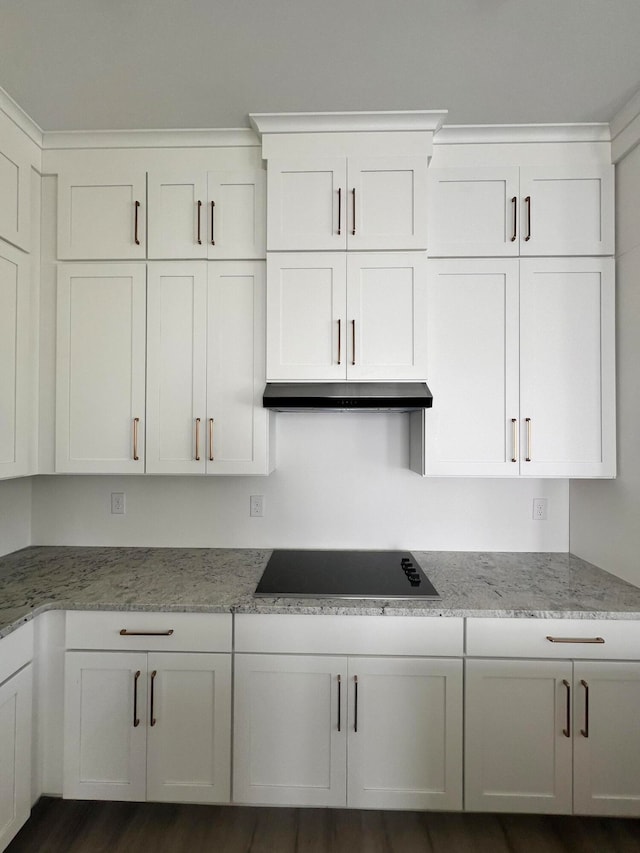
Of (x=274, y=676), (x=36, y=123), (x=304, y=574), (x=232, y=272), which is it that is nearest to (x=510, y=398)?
(x=304, y=574)

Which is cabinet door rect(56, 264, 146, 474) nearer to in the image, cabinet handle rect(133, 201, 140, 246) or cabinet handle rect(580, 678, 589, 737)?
cabinet handle rect(133, 201, 140, 246)

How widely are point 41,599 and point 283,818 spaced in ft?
3.98

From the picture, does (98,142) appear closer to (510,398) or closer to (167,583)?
(167,583)

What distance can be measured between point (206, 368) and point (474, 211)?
136 centimetres

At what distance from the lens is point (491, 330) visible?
193 centimetres

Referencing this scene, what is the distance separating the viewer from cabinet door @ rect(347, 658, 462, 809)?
5.27 ft

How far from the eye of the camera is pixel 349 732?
5.29 ft

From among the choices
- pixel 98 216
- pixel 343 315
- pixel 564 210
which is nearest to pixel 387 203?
pixel 343 315

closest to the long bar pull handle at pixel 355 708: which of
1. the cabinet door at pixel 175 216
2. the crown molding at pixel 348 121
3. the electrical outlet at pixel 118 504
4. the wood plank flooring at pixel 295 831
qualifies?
the wood plank flooring at pixel 295 831

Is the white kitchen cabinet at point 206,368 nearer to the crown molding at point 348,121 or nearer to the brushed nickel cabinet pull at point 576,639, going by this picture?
the crown molding at point 348,121

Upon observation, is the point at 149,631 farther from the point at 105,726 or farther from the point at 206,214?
the point at 206,214

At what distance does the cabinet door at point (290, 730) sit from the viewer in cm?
161

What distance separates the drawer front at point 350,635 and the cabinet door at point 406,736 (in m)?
0.05

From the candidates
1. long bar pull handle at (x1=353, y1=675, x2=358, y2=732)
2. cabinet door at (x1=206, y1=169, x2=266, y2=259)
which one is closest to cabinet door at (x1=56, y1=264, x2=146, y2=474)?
cabinet door at (x1=206, y1=169, x2=266, y2=259)
